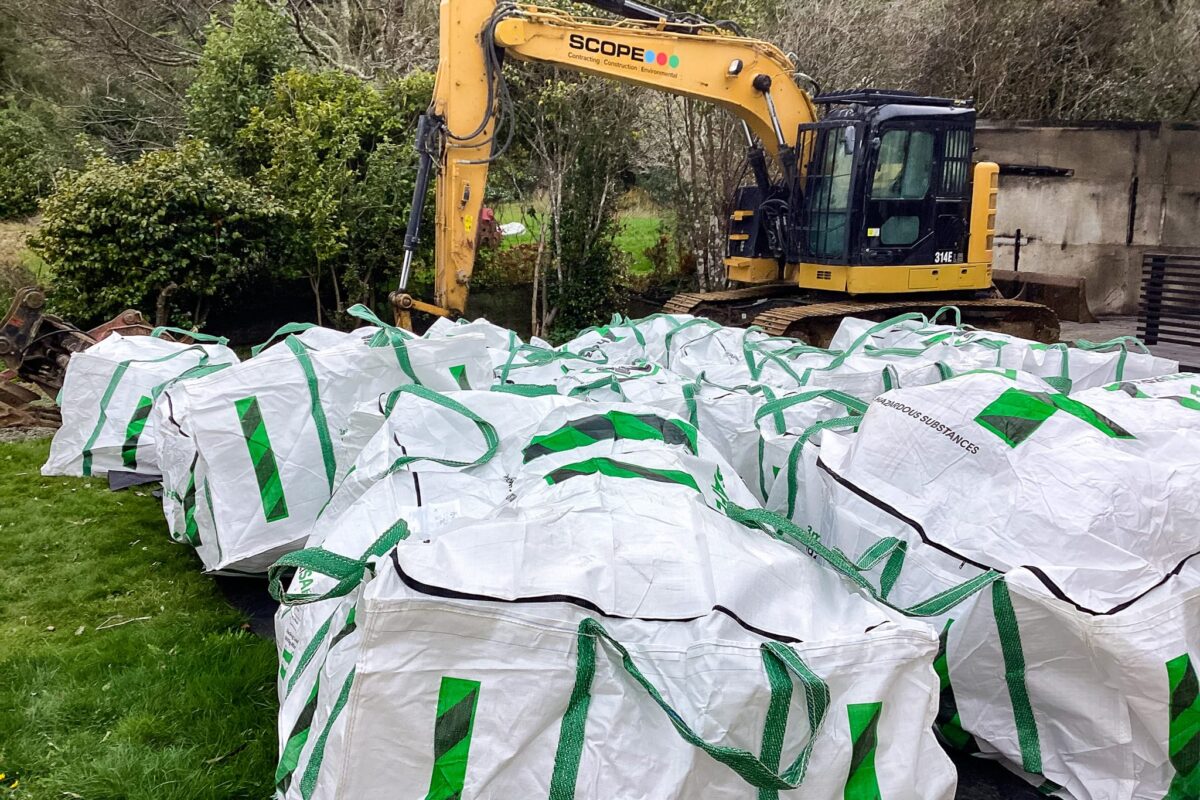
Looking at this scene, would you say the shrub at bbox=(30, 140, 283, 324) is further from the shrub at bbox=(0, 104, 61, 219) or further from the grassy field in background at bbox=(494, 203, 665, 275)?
the shrub at bbox=(0, 104, 61, 219)

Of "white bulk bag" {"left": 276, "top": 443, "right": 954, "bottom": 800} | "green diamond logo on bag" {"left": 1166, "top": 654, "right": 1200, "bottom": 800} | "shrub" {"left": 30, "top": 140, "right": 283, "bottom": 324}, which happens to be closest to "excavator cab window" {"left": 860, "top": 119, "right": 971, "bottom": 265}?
"green diamond logo on bag" {"left": 1166, "top": 654, "right": 1200, "bottom": 800}

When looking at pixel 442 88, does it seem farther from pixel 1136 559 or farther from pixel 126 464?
pixel 1136 559

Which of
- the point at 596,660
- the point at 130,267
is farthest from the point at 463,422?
the point at 130,267

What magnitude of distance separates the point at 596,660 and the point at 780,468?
1.35 meters

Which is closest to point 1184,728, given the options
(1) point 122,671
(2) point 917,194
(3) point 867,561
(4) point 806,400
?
(3) point 867,561

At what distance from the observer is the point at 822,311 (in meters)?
7.29

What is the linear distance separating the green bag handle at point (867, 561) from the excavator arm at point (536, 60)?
516 centimetres

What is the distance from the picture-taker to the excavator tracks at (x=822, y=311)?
7.27 meters

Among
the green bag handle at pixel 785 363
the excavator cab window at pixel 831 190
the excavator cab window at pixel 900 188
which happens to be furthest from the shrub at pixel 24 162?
the green bag handle at pixel 785 363

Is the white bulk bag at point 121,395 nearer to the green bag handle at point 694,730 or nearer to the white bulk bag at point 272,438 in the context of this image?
the white bulk bag at point 272,438

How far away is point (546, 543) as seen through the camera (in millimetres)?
1698

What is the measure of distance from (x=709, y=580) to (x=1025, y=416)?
43.6 inches

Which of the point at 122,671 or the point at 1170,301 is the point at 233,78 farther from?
the point at 1170,301

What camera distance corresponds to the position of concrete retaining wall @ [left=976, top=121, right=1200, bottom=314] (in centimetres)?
1184
